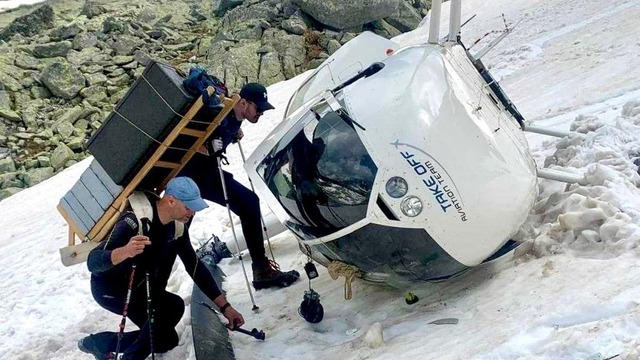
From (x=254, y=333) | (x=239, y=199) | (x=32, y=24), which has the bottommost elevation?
(x=254, y=333)

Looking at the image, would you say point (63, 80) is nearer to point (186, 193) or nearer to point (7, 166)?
point (7, 166)

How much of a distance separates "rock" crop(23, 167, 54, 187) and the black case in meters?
15.5

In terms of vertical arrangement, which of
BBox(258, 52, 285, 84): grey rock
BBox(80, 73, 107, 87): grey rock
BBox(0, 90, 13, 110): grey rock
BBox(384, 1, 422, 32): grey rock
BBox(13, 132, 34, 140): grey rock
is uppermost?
BBox(0, 90, 13, 110): grey rock

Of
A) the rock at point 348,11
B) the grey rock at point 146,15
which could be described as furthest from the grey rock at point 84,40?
the rock at point 348,11

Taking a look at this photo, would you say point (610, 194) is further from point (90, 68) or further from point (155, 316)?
point (90, 68)

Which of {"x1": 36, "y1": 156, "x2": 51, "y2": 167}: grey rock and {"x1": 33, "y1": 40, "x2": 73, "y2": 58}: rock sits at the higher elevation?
{"x1": 33, "y1": 40, "x2": 73, "y2": 58}: rock

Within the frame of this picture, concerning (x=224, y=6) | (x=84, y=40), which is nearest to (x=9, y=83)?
(x=84, y=40)

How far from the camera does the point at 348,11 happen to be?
25625 mm

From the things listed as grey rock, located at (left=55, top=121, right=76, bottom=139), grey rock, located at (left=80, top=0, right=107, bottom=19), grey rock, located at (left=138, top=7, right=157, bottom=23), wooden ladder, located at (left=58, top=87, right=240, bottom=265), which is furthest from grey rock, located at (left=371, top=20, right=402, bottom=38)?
wooden ladder, located at (left=58, top=87, right=240, bottom=265)

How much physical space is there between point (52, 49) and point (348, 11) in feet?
41.0

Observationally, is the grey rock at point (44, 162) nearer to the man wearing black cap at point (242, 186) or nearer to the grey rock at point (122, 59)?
the grey rock at point (122, 59)

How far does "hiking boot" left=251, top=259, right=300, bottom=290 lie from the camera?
6320mm

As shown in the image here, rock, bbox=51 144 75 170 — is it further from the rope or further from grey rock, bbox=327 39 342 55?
the rope

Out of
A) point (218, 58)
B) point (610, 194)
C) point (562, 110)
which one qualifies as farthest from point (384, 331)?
point (218, 58)
